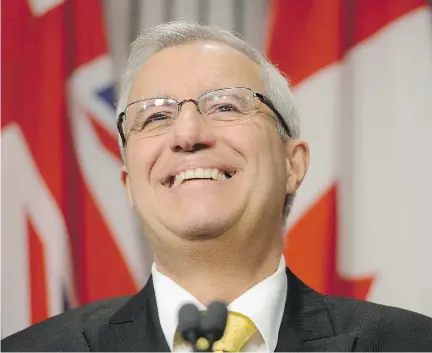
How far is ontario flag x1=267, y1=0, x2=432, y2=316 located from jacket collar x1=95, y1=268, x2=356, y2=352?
58 cm

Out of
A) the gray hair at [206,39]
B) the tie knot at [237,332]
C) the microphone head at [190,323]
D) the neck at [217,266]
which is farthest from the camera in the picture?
the gray hair at [206,39]

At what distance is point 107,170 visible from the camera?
1923 millimetres

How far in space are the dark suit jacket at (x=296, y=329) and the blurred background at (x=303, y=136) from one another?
492 millimetres

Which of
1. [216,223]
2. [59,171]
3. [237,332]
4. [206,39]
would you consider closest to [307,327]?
[237,332]

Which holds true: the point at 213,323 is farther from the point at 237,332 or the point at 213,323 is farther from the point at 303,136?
the point at 303,136

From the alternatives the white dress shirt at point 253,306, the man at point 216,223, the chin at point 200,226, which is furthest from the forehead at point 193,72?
the white dress shirt at point 253,306

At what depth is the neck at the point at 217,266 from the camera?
1.24 m

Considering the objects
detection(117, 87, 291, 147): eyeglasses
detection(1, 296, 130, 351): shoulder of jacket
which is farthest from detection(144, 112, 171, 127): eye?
detection(1, 296, 130, 351): shoulder of jacket

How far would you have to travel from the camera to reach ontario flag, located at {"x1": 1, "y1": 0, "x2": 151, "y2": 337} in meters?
1.89

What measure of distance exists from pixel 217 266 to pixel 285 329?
0.60 ft

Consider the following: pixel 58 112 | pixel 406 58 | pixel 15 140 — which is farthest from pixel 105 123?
pixel 406 58

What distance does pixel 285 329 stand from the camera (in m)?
1.21

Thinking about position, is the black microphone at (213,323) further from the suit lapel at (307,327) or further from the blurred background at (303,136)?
the blurred background at (303,136)

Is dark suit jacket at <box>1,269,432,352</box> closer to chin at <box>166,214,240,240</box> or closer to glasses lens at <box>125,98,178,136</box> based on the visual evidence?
chin at <box>166,214,240,240</box>
